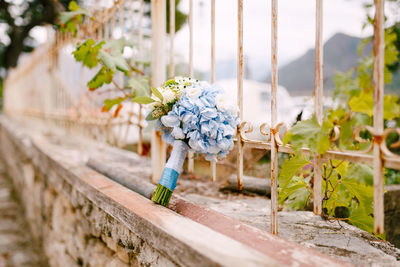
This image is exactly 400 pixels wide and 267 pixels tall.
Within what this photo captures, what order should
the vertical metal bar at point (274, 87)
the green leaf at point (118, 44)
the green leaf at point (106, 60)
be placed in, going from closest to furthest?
the vertical metal bar at point (274, 87) < the green leaf at point (106, 60) < the green leaf at point (118, 44)

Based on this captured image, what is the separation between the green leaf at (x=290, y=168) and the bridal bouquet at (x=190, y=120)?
21cm

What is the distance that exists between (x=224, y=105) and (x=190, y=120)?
129 mm

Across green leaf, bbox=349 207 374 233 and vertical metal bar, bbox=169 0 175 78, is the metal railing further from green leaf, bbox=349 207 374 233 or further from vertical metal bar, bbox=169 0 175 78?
green leaf, bbox=349 207 374 233

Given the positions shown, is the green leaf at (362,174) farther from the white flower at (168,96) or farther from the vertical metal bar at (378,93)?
the white flower at (168,96)

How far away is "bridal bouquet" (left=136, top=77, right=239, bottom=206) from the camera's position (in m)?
1.08

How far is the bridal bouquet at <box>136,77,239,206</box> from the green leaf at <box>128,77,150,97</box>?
381mm

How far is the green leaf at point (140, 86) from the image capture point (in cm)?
160

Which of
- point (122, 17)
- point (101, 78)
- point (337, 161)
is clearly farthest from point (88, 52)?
point (337, 161)

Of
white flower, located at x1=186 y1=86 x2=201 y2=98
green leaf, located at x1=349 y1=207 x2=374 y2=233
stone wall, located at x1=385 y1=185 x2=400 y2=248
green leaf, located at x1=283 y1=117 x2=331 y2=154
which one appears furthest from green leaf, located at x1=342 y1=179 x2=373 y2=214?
stone wall, located at x1=385 y1=185 x2=400 y2=248

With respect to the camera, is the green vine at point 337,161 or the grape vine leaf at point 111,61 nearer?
the green vine at point 337,161

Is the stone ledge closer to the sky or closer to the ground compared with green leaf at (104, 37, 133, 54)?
closer to the ground

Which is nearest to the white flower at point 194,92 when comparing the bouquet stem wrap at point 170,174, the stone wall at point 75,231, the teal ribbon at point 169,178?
the bouquet stem wrap at point 170,174

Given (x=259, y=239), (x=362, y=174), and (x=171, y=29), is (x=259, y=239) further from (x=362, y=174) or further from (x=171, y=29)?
(x=171, y=29)

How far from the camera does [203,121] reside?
1075mm
